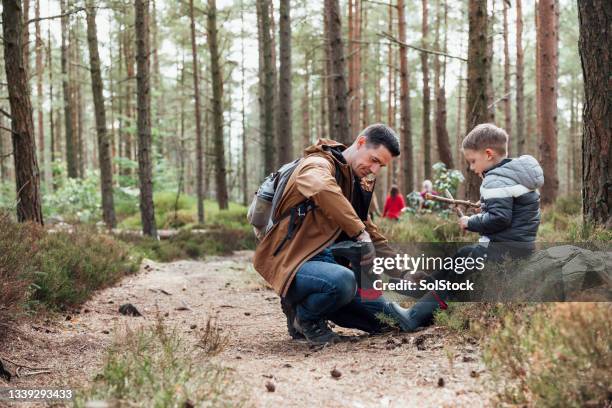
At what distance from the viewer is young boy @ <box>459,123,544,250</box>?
4.04m

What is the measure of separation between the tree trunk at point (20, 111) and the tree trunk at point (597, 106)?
23.3 feet

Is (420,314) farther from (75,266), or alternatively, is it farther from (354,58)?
(354,58)

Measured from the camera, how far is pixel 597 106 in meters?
4.98

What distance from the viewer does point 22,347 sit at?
4.18 metres

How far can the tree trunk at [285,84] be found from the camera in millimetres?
12734

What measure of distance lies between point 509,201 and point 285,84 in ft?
31.4

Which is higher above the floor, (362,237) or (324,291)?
(362,237)

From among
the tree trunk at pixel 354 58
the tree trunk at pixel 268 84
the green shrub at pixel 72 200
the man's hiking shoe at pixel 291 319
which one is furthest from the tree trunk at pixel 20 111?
the tree trunk at pixel 354 58

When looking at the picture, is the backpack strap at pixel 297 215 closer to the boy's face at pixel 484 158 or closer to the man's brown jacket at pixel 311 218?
the man's brown jacket at pixel 311 218

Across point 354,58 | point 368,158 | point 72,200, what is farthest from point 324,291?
point 354,58

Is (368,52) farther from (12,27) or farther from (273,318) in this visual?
(273,318)

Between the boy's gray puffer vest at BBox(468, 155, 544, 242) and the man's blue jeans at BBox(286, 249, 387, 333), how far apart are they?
102 centimetres

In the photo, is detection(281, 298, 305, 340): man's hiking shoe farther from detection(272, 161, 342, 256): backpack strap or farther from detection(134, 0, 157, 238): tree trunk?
detection(134, 0, 157, 238): tree trunk

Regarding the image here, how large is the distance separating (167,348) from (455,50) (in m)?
29.8
